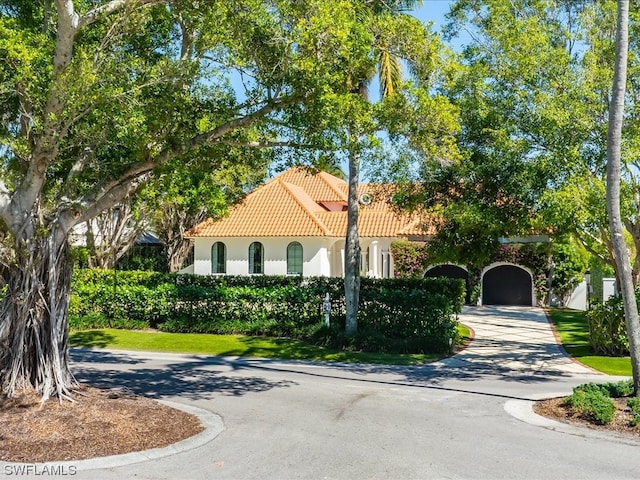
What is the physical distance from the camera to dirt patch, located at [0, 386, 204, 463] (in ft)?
26.7

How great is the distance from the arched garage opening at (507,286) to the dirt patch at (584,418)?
22837 millimetres

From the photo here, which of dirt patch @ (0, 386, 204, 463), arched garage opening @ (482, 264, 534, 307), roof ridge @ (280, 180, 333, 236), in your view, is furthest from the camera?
arched garage opening @ (482, 264, 534, 307)

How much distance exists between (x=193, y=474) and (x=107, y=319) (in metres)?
16.8

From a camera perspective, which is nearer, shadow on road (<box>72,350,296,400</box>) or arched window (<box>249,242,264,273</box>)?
shadow on road (<box>72,350,296,400</box>)

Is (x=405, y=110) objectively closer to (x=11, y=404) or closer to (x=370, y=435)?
(x=370, y=435)

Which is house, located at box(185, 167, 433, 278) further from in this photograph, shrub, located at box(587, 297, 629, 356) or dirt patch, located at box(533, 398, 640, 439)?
dirt patch, located at box(533, 398, 640, 439)

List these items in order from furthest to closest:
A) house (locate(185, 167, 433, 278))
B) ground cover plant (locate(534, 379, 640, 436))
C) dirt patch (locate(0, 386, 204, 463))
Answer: house (locate(185, 167, 433, 278)) < ground cover plant (locate(534, 379, 640, 436)) < dirt patch (locate(0, 386, 204, 463))

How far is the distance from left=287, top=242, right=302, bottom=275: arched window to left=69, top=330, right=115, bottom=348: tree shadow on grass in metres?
12.0

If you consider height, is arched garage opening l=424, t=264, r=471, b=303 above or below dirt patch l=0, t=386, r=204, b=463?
above

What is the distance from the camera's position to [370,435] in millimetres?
9414

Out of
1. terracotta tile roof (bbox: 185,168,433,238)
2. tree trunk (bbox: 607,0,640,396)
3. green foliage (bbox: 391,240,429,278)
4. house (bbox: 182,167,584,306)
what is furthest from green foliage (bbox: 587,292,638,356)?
green foliage (bbox: 391,240,429,278)

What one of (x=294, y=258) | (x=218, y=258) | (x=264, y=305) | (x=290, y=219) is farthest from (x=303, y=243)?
(x=264, y=305)

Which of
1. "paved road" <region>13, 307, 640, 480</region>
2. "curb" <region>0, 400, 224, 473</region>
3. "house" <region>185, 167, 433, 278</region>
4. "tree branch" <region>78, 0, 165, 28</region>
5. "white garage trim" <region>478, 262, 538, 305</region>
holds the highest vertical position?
"tree branch" <region>78, 0, 165, 28</region>

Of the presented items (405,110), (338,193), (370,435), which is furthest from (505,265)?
(370,435)
